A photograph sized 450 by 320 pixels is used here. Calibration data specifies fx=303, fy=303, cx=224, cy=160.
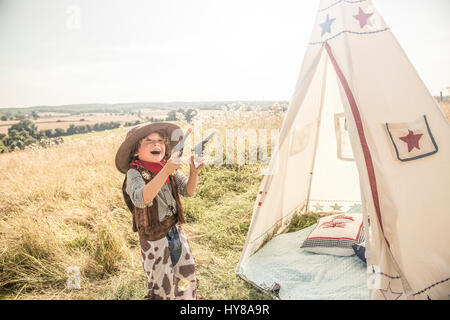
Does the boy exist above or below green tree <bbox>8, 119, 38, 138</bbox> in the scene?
below

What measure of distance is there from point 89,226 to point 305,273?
264 cm

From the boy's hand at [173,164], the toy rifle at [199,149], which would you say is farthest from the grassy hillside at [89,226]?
the boy's hand at [173,164]

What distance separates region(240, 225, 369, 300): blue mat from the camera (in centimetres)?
256

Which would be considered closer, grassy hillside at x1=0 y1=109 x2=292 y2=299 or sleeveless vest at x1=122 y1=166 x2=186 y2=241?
A: sleeveless vest at x1=122 y1=166 x2=186 y2=241

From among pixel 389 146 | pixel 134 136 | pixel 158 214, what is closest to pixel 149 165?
pixel 134 136

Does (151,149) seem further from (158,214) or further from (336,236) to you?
(336,236)

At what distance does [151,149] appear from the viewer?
7.07 feet

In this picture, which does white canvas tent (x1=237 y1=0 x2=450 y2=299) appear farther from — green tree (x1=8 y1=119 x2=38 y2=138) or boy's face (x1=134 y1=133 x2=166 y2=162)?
green tree (x1=8 y1=119 x2=38 y2=138)

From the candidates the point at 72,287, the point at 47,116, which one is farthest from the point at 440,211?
the point at 47,116

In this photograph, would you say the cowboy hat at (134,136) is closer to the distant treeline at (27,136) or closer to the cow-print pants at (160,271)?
the cow-print pants at (160,271)

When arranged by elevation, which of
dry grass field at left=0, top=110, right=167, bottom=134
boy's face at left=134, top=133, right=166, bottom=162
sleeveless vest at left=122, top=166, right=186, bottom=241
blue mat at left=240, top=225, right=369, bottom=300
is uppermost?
dry grass field at left=0, top=110, right=167, bottom=134

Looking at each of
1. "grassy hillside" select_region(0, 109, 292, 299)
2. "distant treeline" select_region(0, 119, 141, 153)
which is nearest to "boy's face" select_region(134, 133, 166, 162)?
"grassy hillside" select_region(0, 109, 292, 299)

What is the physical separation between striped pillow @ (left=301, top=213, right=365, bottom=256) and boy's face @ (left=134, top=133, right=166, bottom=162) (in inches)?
76.3
